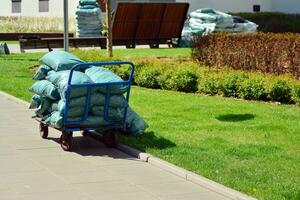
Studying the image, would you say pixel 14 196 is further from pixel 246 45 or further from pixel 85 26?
pixel 85 26

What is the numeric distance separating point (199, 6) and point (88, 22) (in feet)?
40.7

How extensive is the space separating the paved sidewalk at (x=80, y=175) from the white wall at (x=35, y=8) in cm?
3689

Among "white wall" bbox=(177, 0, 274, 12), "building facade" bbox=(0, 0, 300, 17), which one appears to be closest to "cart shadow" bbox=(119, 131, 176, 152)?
"building facade" bbox=(0, 0, 300, 17)

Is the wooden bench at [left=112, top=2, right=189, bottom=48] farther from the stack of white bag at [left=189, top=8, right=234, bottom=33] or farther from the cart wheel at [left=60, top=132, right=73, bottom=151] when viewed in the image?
the cart wheel at [left=60, top=132, right=73, bottom=151]

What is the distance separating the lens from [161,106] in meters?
13.4

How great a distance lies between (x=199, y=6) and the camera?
46656 millimetres

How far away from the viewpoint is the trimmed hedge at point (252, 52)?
50.5 ft

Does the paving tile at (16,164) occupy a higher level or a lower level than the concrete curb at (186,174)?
lower

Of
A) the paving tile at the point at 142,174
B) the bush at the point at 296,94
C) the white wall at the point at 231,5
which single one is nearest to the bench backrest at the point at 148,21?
the white wall at the point at 231,5

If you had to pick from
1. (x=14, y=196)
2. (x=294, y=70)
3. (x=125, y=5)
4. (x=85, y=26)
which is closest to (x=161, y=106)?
(x=294, y=70)

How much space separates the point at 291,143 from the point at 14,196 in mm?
4163

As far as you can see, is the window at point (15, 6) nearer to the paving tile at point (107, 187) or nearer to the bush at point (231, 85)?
the bush at point (231, 85)

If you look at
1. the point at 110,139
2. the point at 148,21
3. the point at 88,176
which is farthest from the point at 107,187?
the point at 148,21

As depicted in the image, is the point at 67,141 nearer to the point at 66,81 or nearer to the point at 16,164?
the point at 66,81
